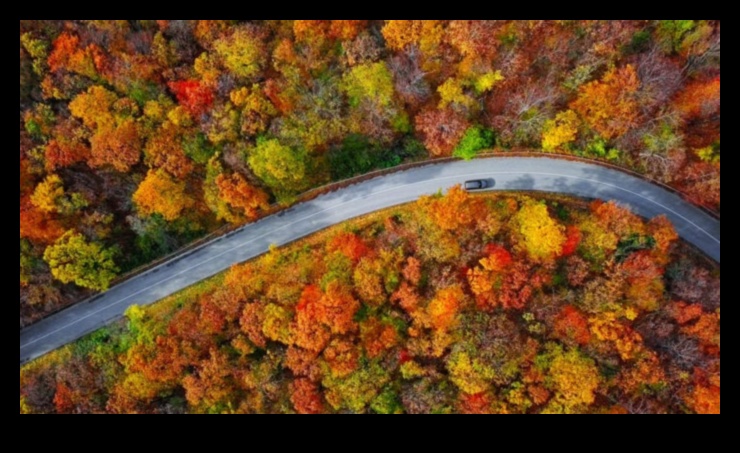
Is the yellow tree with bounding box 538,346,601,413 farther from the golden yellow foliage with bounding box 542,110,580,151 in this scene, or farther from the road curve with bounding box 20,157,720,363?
the golden yellow foliage with bounding box 542,110,580,151

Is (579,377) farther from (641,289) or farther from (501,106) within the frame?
(501,106)

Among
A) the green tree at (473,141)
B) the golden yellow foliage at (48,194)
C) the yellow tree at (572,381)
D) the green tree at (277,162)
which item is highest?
the green tree at (473,141)

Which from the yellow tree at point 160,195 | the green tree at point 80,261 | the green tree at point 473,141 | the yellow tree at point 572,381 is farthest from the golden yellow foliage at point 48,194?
the yellow tree at point 572,381

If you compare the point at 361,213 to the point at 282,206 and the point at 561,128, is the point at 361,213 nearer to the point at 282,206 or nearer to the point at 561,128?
the point at 282,206

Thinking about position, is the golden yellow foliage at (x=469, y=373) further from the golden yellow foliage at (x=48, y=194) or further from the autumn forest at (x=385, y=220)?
the golden yellow foliage at (x=48, y=194)

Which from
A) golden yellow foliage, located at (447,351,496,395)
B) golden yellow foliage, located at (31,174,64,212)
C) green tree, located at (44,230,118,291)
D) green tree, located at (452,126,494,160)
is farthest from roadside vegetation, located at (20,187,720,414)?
golden yellow foliage, located at (31,174,64,212)

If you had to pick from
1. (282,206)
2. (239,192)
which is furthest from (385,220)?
(239,192)
